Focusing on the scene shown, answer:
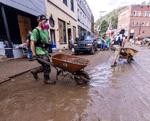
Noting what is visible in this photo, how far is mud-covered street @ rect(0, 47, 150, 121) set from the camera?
3.33 metres

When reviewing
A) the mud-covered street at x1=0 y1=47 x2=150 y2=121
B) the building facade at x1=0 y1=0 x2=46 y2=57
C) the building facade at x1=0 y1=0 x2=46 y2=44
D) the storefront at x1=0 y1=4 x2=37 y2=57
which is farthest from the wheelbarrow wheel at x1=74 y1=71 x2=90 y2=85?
the building facade at x1=0 y1=0 x2=46 y2=44

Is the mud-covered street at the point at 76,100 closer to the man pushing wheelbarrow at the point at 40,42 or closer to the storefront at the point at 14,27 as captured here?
the man pushing wheelbarrow at the point at 40,42

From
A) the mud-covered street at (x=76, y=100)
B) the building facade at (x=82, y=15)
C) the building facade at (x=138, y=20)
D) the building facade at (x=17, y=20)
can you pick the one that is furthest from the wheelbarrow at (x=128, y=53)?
the building facade at (x=138, y=20)

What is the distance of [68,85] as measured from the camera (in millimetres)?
5344

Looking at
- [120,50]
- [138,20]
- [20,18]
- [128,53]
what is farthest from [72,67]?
[138,20]

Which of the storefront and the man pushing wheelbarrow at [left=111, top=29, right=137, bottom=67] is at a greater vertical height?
the storefront

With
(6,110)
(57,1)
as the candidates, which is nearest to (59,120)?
(6,110)

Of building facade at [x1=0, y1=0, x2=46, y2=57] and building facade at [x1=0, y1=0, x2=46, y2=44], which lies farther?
building facade at [x1=0, y1=0, x2=46, y2=44]

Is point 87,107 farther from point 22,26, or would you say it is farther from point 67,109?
point 22,26

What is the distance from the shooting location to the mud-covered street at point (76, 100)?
10.9ft

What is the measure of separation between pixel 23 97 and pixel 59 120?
168 cm

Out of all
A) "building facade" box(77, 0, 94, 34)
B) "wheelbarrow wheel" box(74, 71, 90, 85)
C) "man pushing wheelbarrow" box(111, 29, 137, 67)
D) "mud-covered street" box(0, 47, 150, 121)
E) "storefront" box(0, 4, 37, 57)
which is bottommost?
"mud-covered street" box(0, 47, 150, 121)

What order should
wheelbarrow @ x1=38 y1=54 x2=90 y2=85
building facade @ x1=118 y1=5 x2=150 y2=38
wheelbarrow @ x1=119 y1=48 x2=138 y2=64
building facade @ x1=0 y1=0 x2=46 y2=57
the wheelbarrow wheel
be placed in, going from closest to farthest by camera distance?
wheelbarrow @ x1=38 y1=54 x2=90 y2=85
the wheelbarrow wheel
wheelbarrow @ x1=119 y1=48 x2=138 y2=64
building facade @ x1=0 y1=0 x2=46 y2=57
building facade @ x1=118 y1=5 x2=150 y2=38

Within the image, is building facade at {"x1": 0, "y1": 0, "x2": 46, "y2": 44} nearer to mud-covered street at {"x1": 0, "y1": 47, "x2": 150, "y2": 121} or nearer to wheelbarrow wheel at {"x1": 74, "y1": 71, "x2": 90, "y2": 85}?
mud-covered street at {"x1": 0, "y1": 47, "x2": 150, "y2": 121}
